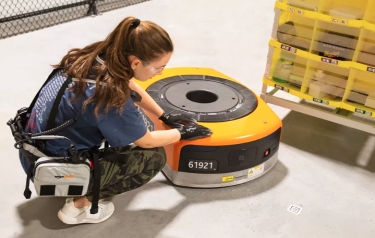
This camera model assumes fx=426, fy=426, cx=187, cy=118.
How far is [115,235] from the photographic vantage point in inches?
61.3

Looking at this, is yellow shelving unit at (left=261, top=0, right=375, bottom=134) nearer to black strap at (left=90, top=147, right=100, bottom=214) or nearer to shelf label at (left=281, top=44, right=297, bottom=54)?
shelf label at (left=281, top=44, right=297, bottom=54)

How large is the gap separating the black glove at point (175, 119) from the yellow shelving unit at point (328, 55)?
628mm

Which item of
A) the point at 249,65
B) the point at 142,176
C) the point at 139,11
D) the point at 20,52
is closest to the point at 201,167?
the point at 142,176

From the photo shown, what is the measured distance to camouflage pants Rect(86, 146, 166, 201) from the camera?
4.86ft

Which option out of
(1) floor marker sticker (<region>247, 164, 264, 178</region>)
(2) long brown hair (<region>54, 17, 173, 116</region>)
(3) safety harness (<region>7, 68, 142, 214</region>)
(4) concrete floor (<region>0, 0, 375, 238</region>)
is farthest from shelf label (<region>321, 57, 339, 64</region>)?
(3) safety harness (<region>7, 68, 142, 214</region>)

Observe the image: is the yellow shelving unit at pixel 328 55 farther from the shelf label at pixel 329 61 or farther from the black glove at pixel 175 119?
the black glove at pixel 175 119

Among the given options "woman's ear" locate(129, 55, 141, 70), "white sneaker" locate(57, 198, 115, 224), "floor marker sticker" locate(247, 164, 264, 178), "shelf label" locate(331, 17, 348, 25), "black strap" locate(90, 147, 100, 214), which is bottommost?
"white sneaker" locate(57, 198, 115, 224)

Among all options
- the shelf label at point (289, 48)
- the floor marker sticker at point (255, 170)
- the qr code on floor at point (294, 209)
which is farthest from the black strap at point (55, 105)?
the shelf label at point (289, 48)

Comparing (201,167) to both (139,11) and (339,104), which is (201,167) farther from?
(139,11)

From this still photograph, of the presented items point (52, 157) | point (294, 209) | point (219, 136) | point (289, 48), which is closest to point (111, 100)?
point (52, 157)

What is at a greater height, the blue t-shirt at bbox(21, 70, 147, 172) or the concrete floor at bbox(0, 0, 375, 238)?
the blue t-shirt at bbox(21, 70, 147, 172)

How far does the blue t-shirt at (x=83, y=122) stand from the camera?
1317mm

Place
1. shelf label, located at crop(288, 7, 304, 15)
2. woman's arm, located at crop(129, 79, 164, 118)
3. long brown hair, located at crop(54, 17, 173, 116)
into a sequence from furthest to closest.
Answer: shelf label, located at crop(288, 7, 304, 15) < woman's arm, located at crop(129, 79, 164, 118) < long brown hair, located at crop(54, 17, 173, 116)

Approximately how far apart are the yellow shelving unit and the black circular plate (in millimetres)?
258
